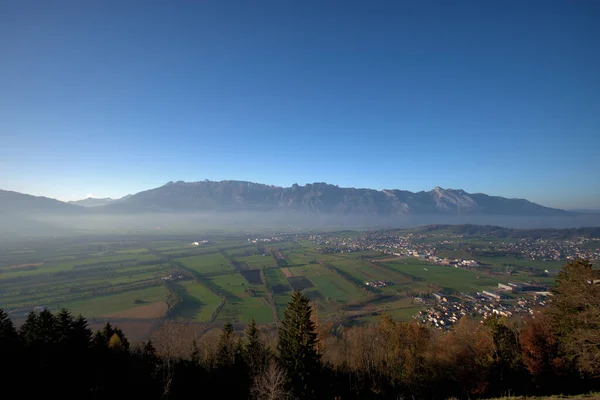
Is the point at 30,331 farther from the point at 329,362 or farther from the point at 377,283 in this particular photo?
the point at 377,283

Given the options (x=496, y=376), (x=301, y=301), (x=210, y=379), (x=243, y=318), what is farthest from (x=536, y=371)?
(x=243, y=318)

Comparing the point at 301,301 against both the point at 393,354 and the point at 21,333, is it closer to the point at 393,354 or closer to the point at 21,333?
the point at 393,354

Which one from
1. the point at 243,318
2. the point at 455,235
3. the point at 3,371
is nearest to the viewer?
the point at 3,371

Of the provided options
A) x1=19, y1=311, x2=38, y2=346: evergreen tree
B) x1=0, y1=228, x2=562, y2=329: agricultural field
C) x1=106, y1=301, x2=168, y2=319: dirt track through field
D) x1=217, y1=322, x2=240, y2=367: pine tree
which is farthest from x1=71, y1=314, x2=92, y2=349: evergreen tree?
x1=106, y1=301, x2=168, y2=319: dirt track through field

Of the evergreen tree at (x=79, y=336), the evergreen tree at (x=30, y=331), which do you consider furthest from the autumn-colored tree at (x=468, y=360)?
the evergreen tree at (x=30, y=331)

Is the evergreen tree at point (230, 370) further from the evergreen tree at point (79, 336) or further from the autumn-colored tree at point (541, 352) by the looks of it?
the autumn-colored tree at point (541, 352)
